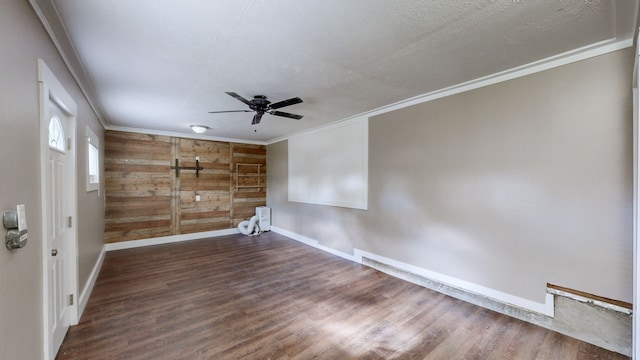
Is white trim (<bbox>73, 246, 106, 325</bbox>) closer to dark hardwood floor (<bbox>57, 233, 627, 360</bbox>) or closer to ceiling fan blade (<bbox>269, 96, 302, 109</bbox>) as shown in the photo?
dark hardwood floor (<bbox>57, 233, 627, 360</bbox>)

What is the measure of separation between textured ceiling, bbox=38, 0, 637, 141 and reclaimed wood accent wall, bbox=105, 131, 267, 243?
2410 mm

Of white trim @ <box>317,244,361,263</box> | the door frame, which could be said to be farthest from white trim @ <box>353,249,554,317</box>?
the door frame

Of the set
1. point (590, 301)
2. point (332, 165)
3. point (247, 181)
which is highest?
point (332, 165)

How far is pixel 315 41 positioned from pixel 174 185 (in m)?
5.14

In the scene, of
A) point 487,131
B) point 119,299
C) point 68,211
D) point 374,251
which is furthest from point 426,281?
point 68,211

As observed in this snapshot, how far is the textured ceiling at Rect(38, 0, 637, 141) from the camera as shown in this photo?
1.66 m

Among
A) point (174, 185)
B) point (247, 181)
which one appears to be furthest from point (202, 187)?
point (247, 181)

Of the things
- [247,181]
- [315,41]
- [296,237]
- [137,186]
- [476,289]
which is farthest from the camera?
[247,181]

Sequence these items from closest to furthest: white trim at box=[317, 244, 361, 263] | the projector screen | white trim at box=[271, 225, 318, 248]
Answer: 1. the projector screen
2. white trim at box=[317, 244, 361, 263]
3. white trim at box=[271, 225, 318, 248]

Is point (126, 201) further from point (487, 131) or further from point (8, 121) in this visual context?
point (487, 131)

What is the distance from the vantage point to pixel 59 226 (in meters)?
2.21

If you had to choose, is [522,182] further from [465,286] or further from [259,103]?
[259,103]

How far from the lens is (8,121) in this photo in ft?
4.01

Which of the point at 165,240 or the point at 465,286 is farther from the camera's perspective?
the point at 165,240
